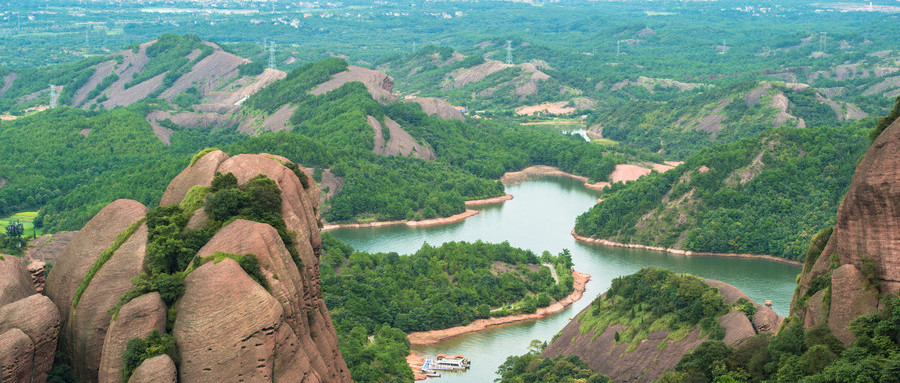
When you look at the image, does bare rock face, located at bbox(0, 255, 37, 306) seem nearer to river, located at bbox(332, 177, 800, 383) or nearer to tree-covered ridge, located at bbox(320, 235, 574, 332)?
river, located at bbox(332, 177, 800, 383)

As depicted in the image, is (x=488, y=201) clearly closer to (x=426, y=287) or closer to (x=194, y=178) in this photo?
(x=426, y=287)

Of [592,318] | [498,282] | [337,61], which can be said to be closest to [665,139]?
[337,61]

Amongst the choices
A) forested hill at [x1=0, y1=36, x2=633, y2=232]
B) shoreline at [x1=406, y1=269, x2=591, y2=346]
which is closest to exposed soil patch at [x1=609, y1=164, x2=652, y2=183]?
forested hill at [x1=0, y1=36, x2=633, y2=232]

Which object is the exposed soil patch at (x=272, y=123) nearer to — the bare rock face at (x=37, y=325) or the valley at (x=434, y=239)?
the valley at (x=434, y=239)

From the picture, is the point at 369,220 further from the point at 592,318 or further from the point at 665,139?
the point at 665,139

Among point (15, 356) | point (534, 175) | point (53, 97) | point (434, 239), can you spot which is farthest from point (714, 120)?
point (15, 356)

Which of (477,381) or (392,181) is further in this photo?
(392,181)
